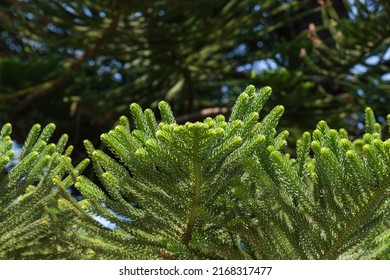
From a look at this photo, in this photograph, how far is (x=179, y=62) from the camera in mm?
3547

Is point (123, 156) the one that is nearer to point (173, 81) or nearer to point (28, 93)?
point (28, 93)

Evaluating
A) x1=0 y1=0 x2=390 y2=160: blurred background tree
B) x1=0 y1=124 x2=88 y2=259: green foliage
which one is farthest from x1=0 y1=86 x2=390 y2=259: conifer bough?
x1=0 y1=0 x2=390 y2=160: blurred background tree

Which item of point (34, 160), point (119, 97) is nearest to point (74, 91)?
point (119, 97)

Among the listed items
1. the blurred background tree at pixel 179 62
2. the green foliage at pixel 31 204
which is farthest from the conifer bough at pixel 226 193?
the blurred background tree at pixel 179 62

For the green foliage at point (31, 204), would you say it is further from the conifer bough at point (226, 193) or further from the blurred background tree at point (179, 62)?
the blurred background tree at point (179, 62)

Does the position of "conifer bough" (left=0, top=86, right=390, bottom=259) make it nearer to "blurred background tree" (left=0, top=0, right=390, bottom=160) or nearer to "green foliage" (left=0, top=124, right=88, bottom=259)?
"green foliage" (left=0, top=124, right=88, bottom=259)

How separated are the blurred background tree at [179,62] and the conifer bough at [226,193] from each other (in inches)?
71.5

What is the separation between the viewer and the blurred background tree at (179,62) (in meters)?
3.09

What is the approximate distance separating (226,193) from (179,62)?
2.58 metres

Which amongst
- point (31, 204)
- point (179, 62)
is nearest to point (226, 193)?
point (31, 204)

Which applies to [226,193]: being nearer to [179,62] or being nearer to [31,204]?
[31,204]

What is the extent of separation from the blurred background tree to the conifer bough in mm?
1817

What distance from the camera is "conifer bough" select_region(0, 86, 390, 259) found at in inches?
35.9

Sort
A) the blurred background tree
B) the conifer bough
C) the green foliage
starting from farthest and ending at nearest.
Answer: the blurred background tree < the green foliage < the conifer bough
